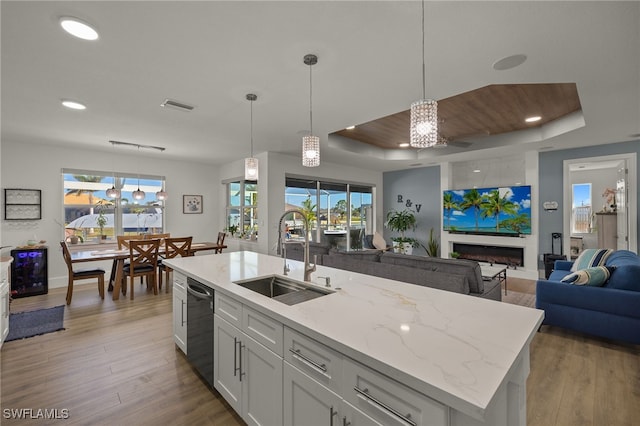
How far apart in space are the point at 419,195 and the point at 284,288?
6242 mm

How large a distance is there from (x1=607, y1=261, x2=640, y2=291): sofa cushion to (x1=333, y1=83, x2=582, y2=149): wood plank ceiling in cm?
205

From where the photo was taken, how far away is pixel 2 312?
275cm

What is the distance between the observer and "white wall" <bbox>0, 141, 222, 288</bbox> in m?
4.75

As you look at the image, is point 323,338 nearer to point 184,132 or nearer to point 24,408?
point 24,408

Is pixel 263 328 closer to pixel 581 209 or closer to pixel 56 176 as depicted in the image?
pixel 56 176

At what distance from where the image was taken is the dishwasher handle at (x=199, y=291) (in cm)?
204

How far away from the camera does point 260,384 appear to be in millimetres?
1533

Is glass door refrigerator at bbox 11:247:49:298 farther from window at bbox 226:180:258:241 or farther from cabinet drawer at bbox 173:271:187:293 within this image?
cabinet drawer at bbox 173:271:187:293

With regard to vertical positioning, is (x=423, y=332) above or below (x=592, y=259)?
above

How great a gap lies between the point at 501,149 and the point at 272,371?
5661 mm

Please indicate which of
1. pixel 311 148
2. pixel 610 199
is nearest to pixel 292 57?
pixel 311 148

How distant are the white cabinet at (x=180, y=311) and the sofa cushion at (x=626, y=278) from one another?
411 centimetres

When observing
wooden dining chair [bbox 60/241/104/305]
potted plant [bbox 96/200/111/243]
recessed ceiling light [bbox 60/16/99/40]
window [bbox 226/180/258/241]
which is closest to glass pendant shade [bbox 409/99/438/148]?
recessed ceiling light [bbox 60/16/99/40]

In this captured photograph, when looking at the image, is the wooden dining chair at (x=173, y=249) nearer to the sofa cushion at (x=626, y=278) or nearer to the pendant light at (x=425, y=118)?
the pendant light at (x=425, y=118)
